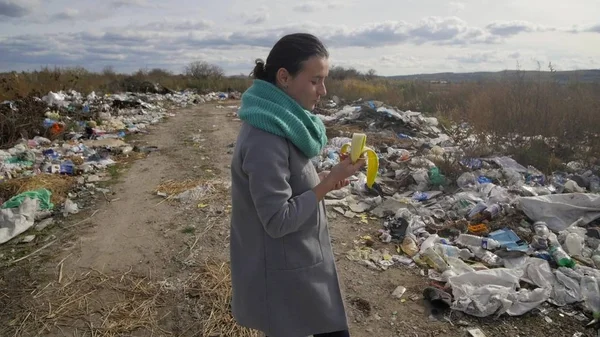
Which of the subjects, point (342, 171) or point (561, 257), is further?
point (561, 257)

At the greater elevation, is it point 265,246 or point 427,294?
point 265,246

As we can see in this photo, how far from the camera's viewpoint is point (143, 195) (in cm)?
515

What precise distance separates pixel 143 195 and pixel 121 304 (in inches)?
98.2

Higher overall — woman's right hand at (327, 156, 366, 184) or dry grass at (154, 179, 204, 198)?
woman's right hand at (327, 156, 366, 184)

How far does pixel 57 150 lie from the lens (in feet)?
22.5

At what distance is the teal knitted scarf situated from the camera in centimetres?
116

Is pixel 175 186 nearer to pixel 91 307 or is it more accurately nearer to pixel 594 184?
pixel 91 307

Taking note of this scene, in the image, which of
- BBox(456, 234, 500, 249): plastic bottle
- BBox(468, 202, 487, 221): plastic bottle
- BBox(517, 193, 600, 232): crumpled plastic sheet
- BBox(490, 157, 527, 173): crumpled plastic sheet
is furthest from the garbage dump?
BBox(490, 157, 527, 173): crumpled plastic sheet

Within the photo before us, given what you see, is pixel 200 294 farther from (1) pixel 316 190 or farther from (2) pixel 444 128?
(2) pixel 444 128

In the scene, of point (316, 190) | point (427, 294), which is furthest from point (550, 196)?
point (316, 190)

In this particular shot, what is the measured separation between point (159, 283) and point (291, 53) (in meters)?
2.56

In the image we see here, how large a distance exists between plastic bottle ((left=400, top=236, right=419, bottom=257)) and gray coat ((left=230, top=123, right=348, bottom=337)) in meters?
2.45

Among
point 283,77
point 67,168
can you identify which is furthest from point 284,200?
point 67,168

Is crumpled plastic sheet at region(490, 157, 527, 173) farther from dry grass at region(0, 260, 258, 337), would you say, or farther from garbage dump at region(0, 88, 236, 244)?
garbage dump at region(0, 88, 236, 244)
